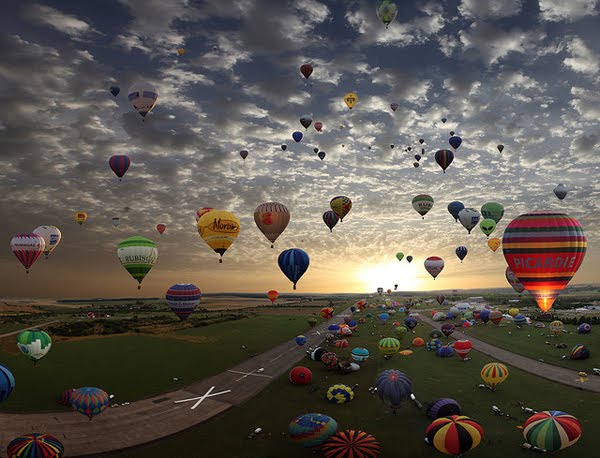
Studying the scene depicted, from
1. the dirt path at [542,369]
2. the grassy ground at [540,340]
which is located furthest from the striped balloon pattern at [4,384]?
the grassy ground at [540,340]

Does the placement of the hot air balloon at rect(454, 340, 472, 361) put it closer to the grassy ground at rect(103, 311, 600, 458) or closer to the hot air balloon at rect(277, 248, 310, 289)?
the grassy ground at rect(103, 311, 600, 458)

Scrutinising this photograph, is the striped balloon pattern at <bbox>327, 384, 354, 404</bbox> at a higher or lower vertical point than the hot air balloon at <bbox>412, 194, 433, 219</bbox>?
lower

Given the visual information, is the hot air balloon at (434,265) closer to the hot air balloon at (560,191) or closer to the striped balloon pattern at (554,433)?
the hot air balloon at (560,191)

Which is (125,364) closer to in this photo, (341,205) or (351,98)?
(341,205)

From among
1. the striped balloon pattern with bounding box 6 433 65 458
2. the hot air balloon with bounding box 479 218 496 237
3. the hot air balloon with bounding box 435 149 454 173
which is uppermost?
the hot air balloon with bounding box 435 149 454 173

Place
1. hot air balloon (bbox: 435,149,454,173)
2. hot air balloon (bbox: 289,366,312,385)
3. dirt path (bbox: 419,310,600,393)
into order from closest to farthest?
1. dirt path (bbox: 419,310,600,393)
2. hot air balloon (bbox: 289,366,312,385)
3. hot air balloon (bbox: 435,149,454,173)

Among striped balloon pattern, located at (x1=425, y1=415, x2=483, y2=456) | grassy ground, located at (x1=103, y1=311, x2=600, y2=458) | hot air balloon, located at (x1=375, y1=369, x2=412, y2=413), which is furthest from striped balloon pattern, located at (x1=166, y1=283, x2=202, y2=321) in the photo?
striped balloon pattern, located at (x1=425, y1=415, x2=483, y2=456)
